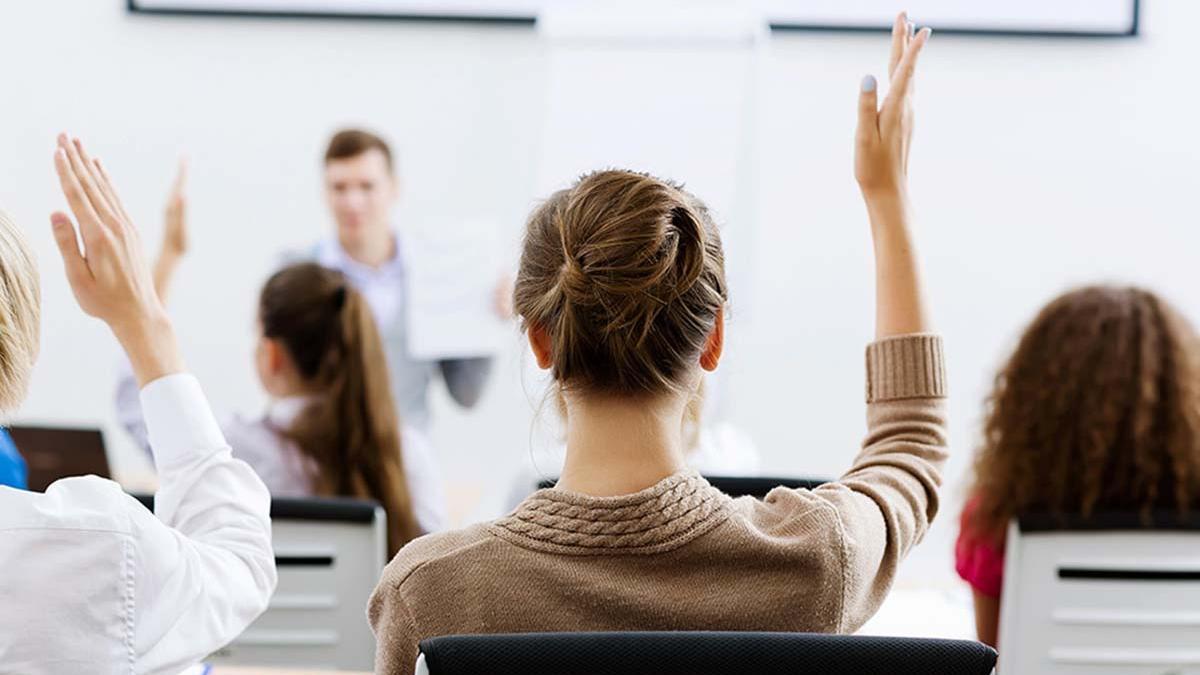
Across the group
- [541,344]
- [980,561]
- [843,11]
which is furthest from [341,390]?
[843,11]

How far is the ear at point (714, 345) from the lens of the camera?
109 centimetres

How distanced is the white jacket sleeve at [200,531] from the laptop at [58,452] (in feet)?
3.66

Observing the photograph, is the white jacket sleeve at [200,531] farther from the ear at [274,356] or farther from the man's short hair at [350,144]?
the man's short hair at [350,144]

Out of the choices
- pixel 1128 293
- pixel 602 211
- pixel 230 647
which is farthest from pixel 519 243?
pixel 1128 293

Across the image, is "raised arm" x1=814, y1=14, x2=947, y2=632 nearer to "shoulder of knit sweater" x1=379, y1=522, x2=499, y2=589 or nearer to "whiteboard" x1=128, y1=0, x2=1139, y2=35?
"shoulder of knit sweater" x1=379, y1=522, x2=499, y2=589

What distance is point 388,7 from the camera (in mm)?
3607

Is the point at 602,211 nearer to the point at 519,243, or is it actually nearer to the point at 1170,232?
the point at 519,243

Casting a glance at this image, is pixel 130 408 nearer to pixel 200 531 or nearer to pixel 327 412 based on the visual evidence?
pixel 327 412

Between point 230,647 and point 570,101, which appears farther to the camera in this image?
point 570,101

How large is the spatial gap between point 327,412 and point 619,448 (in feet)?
4.18

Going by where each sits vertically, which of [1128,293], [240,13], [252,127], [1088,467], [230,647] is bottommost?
[230,647]

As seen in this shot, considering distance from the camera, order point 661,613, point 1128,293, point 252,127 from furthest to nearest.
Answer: point 252,127 < point 1128,293 < point 661,613

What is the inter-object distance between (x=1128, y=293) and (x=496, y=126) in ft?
6.64

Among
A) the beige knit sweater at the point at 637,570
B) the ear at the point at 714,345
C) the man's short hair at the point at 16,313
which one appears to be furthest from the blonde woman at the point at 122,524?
the ear at the point at 714,345
